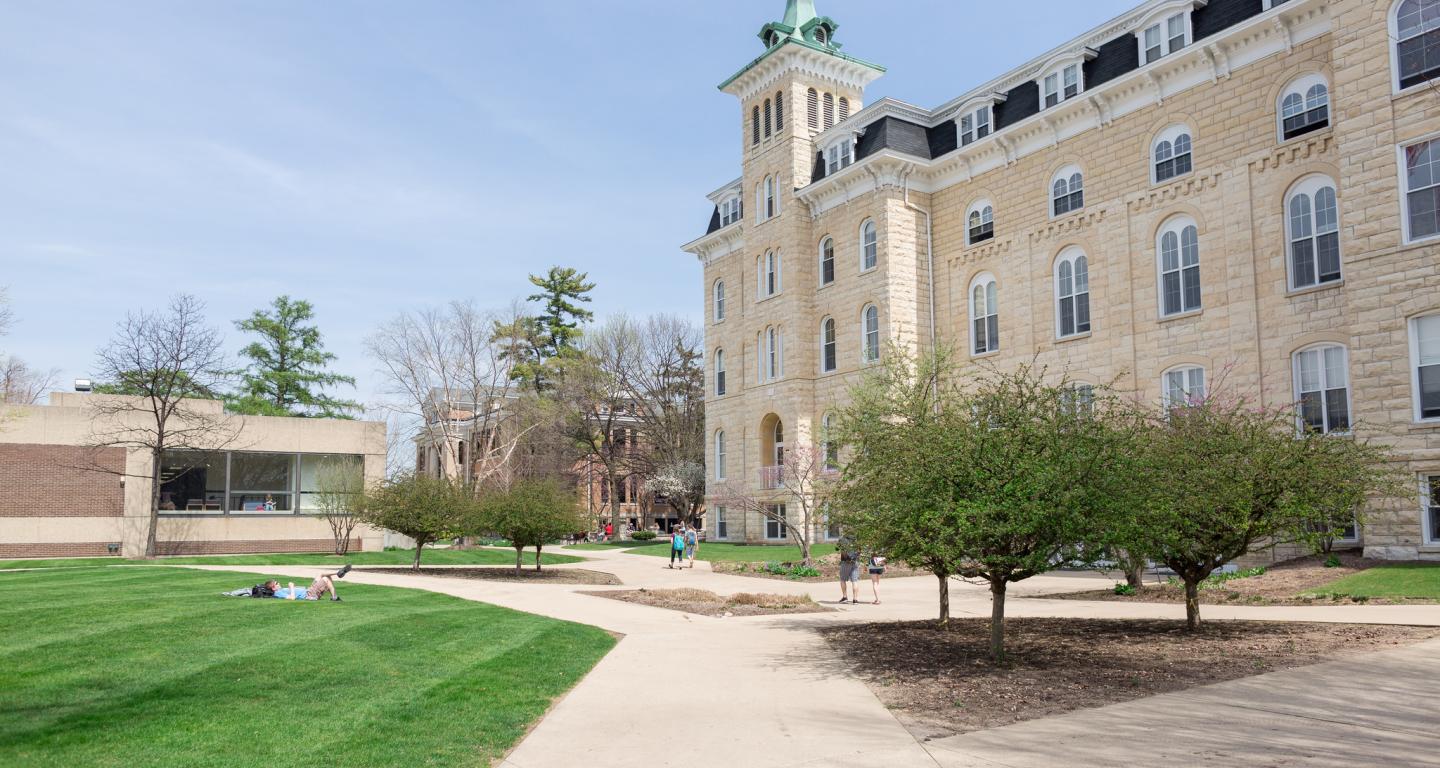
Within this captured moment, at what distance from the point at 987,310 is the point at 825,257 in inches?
343

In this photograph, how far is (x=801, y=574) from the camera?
26.8 meters

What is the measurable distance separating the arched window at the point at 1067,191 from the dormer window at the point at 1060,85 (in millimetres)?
2387

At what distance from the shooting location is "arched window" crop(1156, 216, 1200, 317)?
28672mm

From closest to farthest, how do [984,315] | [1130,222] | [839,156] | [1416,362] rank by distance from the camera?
[1416,362], [1130,222], [984,315], [839,156]

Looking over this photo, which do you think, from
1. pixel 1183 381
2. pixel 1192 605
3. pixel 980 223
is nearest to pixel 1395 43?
pixel 1183 381

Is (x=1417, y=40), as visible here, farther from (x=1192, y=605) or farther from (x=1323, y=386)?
(x=1192, y=605)

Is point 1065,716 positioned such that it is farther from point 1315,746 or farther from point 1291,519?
point 1291,519

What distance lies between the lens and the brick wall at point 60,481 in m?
34.5

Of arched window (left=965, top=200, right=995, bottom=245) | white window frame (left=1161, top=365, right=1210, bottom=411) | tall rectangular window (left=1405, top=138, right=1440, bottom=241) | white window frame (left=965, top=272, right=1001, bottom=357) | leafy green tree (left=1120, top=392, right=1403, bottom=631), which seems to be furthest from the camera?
arched window (left=965, top=200, right=995, bottom=245)

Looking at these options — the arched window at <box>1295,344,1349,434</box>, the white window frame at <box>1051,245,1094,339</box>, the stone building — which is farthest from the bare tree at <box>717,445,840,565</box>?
the arched window at <box>1295,344,1349,434</box>

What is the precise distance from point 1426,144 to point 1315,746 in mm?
20130

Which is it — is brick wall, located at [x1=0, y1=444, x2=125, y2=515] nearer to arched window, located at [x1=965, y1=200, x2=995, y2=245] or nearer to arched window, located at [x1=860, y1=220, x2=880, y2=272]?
arched window, located at [x1=860, y1=220, x2=880, y2=272]

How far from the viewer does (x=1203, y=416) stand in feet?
49.5

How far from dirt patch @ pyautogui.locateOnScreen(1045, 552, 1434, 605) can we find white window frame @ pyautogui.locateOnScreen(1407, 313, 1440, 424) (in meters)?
3.28
